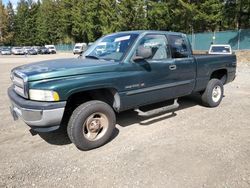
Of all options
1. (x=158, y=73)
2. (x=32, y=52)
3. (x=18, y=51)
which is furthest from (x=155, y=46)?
(x=18, y=51)

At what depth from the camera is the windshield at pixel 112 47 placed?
Answer: 16.3ft

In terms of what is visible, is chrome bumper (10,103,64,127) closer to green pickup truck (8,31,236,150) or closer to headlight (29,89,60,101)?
green pickup truck (8,31,236,150)

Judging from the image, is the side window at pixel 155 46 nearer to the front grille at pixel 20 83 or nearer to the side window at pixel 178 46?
the side window at pixel 178 46

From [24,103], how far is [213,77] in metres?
5.05

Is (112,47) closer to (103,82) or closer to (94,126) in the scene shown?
(103,82)

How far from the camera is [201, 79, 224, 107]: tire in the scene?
6641 millimetres

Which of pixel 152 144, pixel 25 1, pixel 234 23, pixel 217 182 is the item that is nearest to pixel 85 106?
pixel 152 144

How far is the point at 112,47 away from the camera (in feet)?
17.3

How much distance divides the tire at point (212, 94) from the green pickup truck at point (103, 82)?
29 cm

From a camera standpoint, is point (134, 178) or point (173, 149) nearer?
point (134, 178)

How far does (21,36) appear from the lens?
7769 centimetres

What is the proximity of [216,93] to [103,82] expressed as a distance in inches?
151

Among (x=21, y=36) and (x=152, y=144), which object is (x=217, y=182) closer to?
(x=152, y=144)

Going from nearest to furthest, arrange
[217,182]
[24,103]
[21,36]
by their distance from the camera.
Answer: [217,182], [24,103], [21,36]
